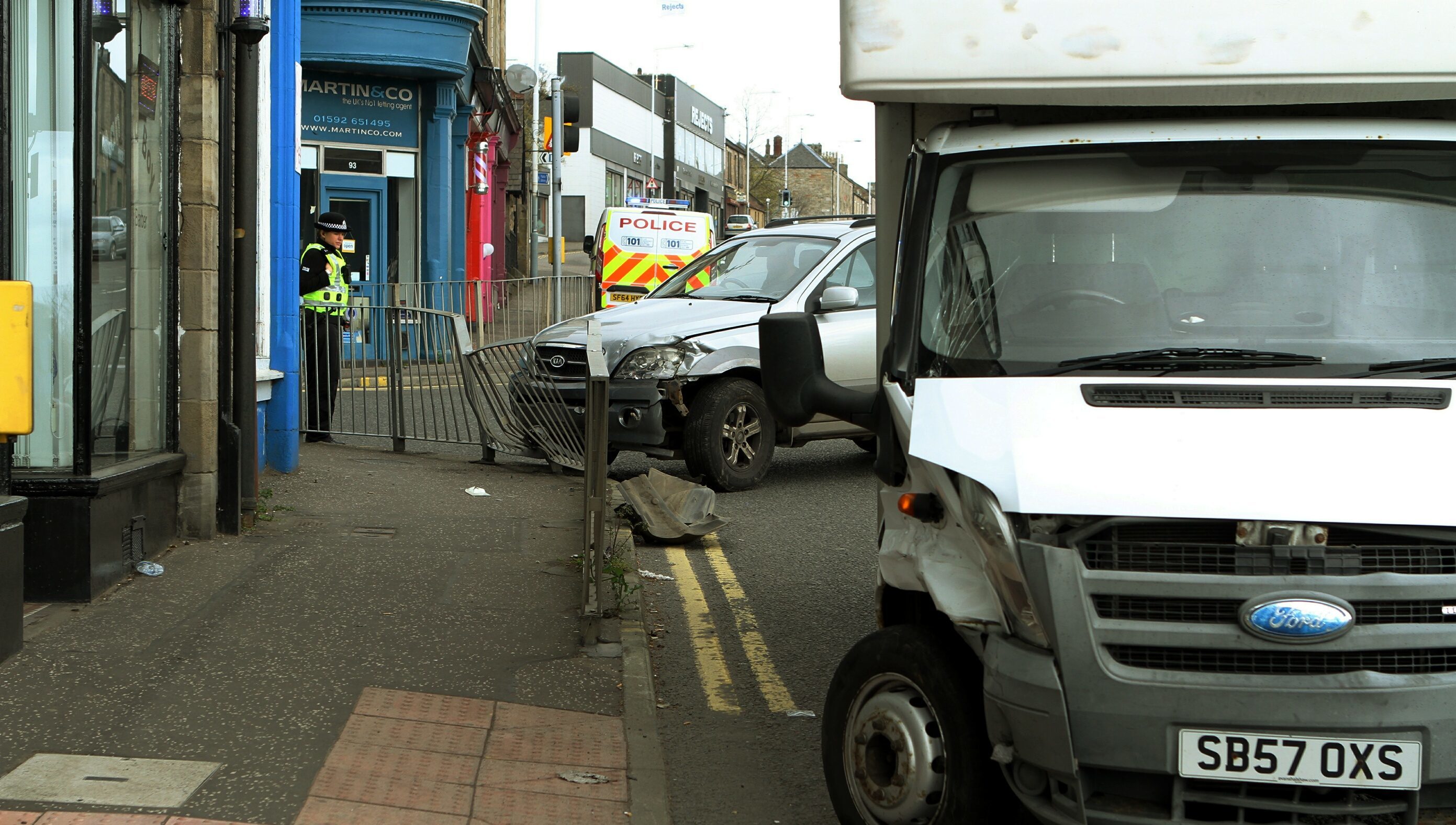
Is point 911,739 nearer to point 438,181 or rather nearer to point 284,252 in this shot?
point 284,252

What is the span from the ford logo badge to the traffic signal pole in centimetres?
2027

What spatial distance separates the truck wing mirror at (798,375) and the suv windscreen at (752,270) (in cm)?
630

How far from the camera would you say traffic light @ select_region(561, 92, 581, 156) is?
75.6ft

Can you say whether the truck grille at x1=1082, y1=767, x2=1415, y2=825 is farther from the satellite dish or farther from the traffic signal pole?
the satellite dish

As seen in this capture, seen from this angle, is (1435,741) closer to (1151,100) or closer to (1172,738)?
(1172,738)

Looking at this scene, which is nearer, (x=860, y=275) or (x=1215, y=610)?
(x=1215, y=610)

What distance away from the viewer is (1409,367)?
3918 millimetres

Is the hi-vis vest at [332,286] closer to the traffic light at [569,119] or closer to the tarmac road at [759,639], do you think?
the tarmac road at [759,639]

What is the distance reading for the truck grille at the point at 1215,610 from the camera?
3.35 m

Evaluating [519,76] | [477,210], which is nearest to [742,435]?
[519,76]

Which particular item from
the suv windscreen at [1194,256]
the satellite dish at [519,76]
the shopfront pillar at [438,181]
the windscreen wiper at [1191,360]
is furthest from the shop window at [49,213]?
the satellite dish at [519,76]

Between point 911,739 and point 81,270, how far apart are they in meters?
4.30

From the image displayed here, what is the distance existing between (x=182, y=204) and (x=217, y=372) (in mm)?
892

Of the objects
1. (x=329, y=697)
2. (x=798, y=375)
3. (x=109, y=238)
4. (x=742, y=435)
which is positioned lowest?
(x=329, y=697)
